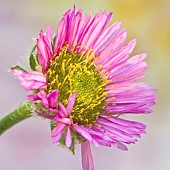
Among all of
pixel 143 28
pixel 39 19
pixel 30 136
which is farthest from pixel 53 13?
pixel 30 136

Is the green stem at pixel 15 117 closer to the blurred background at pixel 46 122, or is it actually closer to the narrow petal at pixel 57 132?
the narrow petal at pixel 57 132

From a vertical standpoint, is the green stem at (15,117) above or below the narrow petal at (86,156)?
above

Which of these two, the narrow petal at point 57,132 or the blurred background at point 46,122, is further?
the blurred background at point 46,122

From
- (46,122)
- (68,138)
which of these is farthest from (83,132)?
(46,122)

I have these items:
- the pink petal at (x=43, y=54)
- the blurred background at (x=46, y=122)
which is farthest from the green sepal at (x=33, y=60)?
the blurred background at (x=46, y=122)

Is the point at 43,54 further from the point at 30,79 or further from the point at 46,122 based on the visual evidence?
the point at 46,122

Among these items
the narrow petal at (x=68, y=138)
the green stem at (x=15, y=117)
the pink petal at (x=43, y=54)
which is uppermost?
the pink petal at (x=43, y=54)
